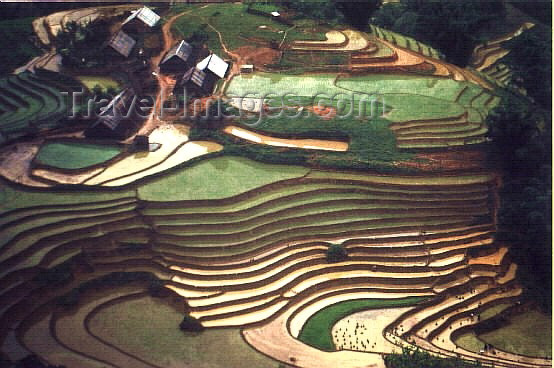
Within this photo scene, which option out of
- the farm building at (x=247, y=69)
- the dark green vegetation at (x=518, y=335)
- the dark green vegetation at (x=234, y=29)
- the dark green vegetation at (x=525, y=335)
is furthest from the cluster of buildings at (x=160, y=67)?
the dark green vegetation at (x=525, y=335)

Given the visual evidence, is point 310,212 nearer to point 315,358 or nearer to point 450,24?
point 315,358

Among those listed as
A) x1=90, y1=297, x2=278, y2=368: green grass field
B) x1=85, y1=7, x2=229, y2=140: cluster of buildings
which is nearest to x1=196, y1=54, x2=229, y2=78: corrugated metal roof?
x1=85, y1=7, x2=229, y2=140: cluster of buildings

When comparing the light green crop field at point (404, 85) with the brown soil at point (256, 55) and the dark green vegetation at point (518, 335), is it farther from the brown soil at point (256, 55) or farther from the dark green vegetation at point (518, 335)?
the dark green vegetation at point (518, 335)

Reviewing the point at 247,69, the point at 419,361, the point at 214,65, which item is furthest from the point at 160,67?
the point at 419,361

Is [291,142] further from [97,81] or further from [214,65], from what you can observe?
[97,81]

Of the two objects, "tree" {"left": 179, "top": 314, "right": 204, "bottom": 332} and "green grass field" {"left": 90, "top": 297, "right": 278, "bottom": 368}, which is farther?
"tree" {"left": 179, "top": 314, "right": 204, "bottom": 332}

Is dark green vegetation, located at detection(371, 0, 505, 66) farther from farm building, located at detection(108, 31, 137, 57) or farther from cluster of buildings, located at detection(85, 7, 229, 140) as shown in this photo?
farm building, located at detection(108, 31, 137, 57)
